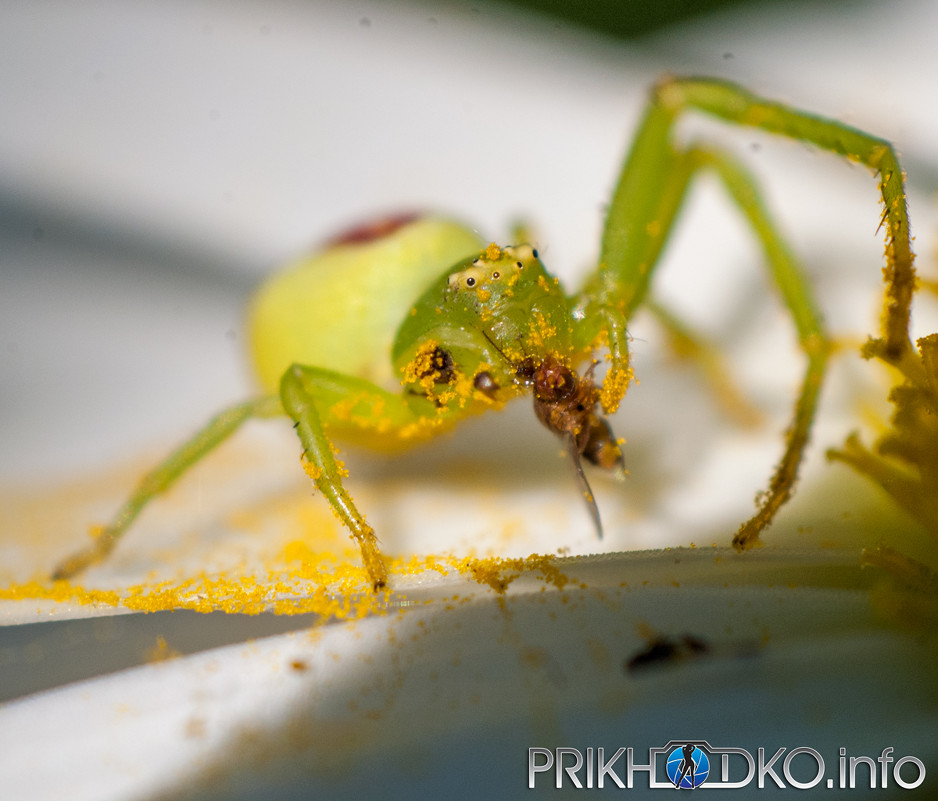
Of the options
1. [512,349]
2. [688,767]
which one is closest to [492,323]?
[512,349]

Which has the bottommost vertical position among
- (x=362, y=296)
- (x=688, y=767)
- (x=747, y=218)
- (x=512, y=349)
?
(x=688, y=767)

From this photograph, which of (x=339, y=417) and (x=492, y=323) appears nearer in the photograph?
(x=492, y=323)

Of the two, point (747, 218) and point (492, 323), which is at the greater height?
point (747, 218)

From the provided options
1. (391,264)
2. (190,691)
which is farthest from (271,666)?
(391,264)

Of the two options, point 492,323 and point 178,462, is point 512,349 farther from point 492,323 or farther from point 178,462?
point 178,462

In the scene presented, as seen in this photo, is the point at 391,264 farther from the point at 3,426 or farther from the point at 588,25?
the point at 588,25

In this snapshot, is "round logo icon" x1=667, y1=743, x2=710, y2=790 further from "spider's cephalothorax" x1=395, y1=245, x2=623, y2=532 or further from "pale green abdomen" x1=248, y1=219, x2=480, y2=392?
"pale green abdomen" x1=248, y1=219, x2=480, y2=392

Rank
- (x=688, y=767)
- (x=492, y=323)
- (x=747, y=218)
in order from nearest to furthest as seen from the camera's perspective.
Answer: (x=688, y=767)
(x=492, y=323)
(x=747, y=218)
